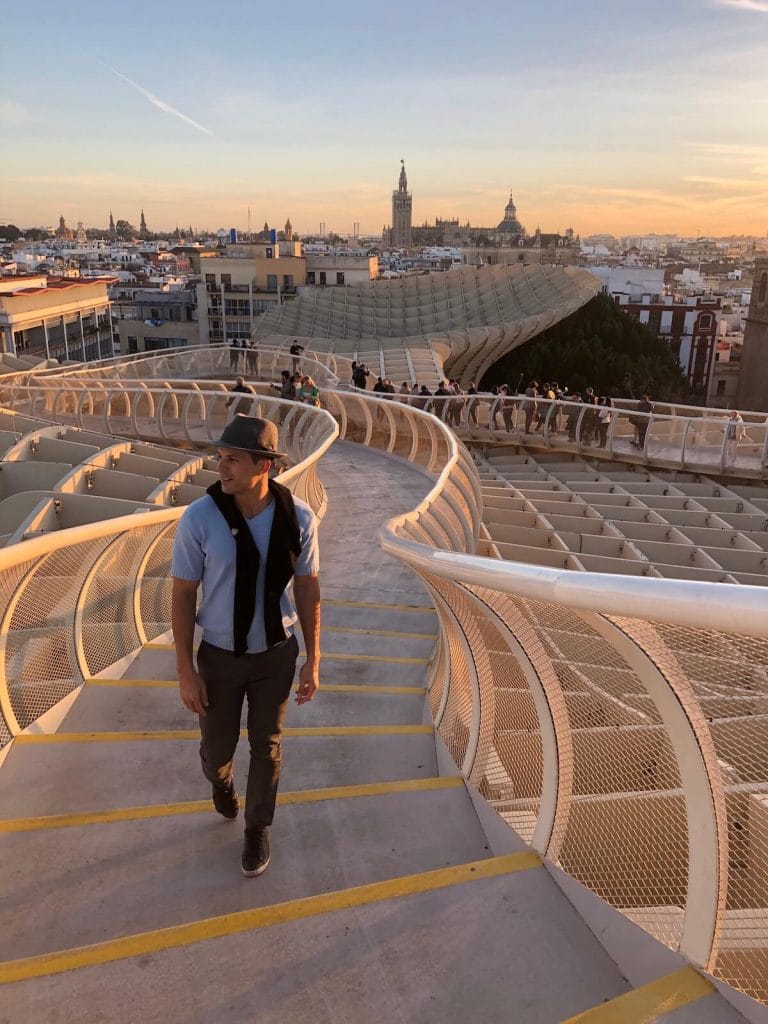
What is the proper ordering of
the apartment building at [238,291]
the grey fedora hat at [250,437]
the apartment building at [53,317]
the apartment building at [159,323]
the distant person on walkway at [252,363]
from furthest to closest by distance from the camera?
the apartment building at [159,323]
the apartment building at [238,291]
the apartment building at [53,317]
the distant person on walkway at [252,363]
the grey fedora hat at [250,437]

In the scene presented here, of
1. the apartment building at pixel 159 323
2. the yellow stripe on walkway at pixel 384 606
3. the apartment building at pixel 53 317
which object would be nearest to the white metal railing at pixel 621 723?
the yellow stripe on walkway at pixel 384 606

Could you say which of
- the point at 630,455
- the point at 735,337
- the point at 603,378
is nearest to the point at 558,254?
the point at 735,337

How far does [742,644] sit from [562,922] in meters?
1.06

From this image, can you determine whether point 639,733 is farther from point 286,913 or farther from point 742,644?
point 286,913

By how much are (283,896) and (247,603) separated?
3.05 ft

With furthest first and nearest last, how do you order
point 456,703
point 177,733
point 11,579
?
1. point 177,733
2. point 456,703
3. point 11,579

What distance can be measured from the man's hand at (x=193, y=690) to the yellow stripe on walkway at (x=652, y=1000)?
1406mm

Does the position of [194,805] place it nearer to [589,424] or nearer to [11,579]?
[11,579]

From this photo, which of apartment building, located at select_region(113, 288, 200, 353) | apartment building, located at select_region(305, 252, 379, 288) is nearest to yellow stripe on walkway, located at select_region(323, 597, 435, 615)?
apartment building, located at select_region(113, 288, 200, 353)

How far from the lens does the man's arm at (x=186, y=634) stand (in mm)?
2492

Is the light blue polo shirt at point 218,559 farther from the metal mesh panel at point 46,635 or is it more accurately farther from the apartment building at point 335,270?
the apartment building at point 335,270

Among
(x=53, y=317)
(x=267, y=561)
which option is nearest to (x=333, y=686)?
(x=267, y=561)

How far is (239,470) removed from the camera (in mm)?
2438

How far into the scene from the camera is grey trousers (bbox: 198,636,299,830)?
2.58m
